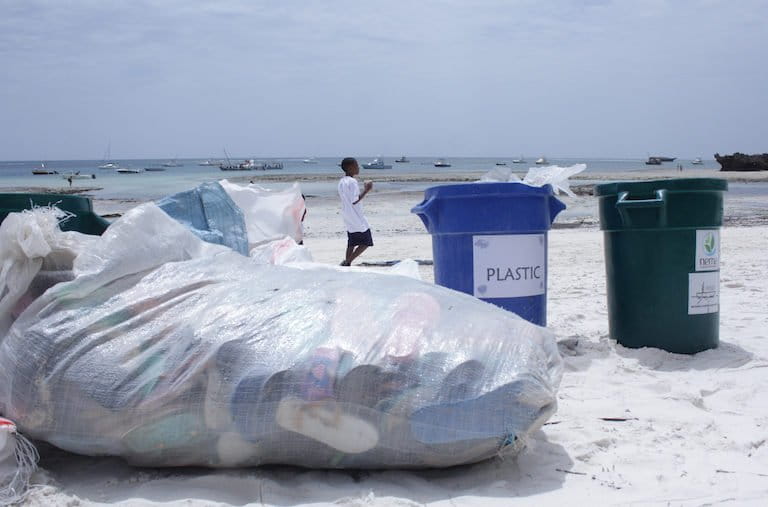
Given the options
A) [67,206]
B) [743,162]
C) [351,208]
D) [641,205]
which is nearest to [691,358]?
[641,205]

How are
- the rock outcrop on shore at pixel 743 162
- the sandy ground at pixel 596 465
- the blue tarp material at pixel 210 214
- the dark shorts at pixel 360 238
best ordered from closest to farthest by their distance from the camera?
the sandy ground at pixel 596 465 < the blue tarp material at pixel 210 214 < the dark shorts at pixel 360 238 < the rock outcrop on shore at pixel 743 162

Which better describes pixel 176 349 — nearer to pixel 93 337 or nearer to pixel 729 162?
pixel 93 337

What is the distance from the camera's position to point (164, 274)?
101 inches

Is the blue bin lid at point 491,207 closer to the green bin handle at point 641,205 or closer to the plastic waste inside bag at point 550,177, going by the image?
the plastic waste inside bag at point 550,177

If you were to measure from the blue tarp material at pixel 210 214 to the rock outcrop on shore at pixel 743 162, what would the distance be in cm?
4691

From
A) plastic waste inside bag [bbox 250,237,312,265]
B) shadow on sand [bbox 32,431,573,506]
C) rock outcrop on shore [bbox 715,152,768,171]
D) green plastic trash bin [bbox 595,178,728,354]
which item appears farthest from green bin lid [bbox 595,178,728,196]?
rock outcrop on shore [bbox 715,152,768,171]

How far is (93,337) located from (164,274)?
348 millimetres

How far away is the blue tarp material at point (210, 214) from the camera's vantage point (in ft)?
10.5

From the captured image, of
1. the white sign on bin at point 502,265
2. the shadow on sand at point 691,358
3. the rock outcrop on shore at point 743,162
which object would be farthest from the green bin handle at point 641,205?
the rock outcrop on shore at point 743,162

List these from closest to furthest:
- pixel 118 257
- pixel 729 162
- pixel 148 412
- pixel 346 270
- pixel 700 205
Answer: pixel 148 412, pixel 118 257, pixel 346 270, pixel 700 205, pixel 729 162

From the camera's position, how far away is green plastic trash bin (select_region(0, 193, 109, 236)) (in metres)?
2.96

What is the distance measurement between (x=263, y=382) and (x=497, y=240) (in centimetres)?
170

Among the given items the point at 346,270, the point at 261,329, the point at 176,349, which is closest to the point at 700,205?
the point at 346,270

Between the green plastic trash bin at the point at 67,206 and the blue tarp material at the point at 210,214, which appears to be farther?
the blue tarp material at the point at 210,214
